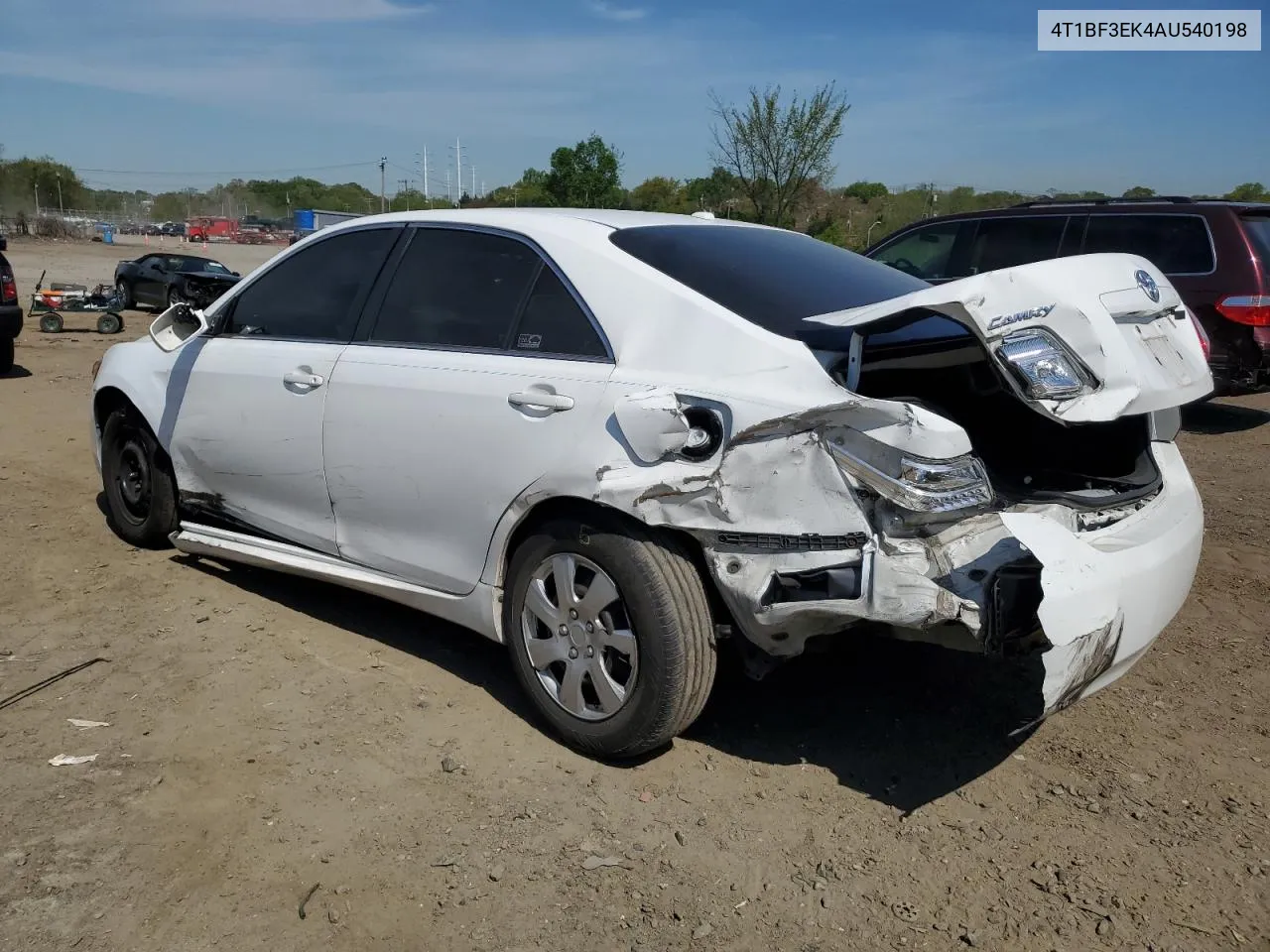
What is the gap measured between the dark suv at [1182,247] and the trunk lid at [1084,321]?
435 centimetres

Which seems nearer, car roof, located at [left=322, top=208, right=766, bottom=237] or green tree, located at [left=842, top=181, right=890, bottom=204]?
car roof, located at [left=322, top=208, right=766, bottom=237]

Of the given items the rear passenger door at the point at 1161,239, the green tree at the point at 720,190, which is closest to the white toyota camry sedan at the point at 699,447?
the rear passenger door at the point at 1161,239

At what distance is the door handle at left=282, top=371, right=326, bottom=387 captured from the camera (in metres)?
3.91

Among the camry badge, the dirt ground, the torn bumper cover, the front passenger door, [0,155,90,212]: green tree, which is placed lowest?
the dirt ground

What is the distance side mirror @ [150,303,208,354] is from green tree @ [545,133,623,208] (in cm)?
5019

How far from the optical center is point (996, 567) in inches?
102

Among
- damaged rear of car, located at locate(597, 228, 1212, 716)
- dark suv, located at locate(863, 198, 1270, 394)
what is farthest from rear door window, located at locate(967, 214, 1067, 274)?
damaged rear of car, located at locate(597, 228, 1212, 716)

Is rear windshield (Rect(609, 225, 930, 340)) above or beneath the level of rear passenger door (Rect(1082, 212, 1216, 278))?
beneath

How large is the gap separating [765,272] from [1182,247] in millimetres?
6550

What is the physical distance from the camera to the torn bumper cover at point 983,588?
8.41ft

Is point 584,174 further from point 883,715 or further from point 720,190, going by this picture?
point 883,715

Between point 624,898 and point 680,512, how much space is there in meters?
0.99

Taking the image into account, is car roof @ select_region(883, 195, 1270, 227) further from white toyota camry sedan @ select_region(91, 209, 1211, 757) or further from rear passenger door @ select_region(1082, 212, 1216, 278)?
white toyota camry sedan @ select_region(91, 209, 1211, 757)

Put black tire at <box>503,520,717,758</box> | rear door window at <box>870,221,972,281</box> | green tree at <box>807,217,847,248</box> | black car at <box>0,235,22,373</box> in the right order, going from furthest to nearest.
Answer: green tree at <box>807,217,847,248</box>, black car at <box>0,235,22,373</box>, rear door window at <box>870,221,972,281</box>, black tire at <box>503,520,717,758</box>
